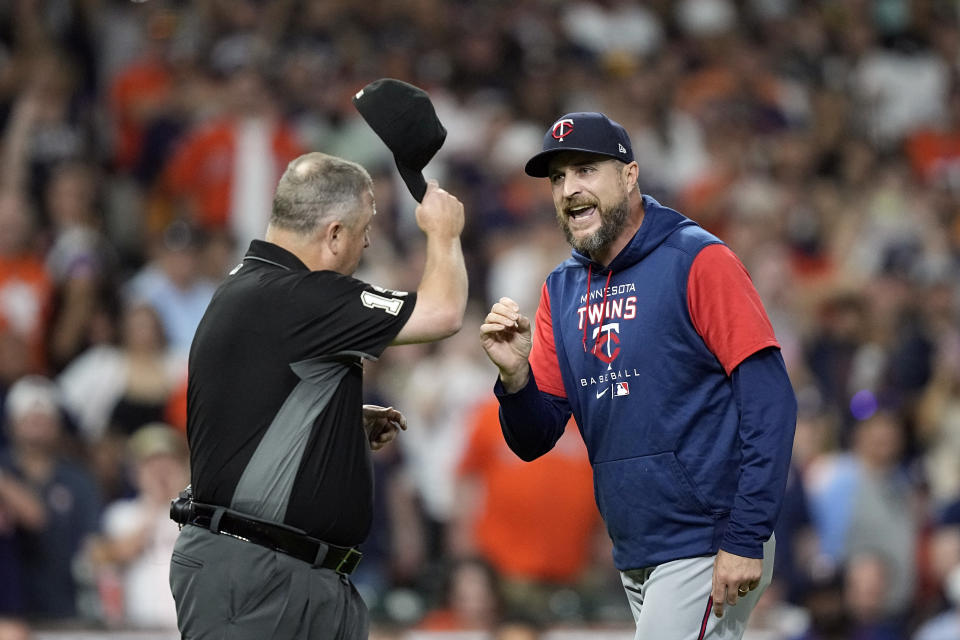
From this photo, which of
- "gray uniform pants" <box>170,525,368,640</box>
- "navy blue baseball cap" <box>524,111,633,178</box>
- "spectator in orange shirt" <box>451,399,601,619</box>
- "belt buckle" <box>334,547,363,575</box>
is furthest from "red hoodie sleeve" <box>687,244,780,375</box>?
"spectator in orange shirt" <box>451,399,601,619</box>

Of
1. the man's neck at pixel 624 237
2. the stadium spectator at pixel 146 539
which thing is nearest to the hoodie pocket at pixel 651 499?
the man's neck at pixel 624 237

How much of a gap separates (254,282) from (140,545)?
4080 mm

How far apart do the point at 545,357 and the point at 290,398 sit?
109 centimetres

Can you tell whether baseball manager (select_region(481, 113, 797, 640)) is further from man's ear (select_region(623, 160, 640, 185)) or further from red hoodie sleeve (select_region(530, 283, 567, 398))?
red hoodie sleeve (select_region(530, 283, 567, 398))

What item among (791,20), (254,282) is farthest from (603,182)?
(791,20)

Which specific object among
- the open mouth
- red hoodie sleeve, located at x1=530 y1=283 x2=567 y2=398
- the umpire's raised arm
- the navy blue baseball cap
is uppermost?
the navy blue baseball cap

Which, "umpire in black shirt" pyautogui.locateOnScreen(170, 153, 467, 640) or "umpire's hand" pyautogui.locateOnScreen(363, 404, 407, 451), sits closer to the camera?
"umpire in black shirt" pyautogui.locateOnScreen(170, 153, 467, 640)

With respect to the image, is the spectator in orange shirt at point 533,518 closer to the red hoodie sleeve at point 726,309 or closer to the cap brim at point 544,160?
the cap brim at point 544,160

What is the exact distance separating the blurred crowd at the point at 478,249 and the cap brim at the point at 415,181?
3611 millimetres

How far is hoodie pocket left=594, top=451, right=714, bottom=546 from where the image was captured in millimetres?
4840

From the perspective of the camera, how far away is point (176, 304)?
10.0 metres

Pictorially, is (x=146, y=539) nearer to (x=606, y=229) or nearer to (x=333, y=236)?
(x=333, y=236)

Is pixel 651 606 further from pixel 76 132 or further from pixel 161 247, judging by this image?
pixel 76 132

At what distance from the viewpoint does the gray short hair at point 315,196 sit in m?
4.95
